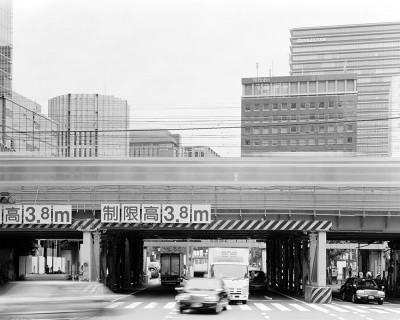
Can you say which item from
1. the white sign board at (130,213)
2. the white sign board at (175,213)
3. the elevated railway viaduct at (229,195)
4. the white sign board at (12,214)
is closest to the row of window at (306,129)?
the elevated railway viaduct at (229,195)

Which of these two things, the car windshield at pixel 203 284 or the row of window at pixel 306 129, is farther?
the row of window at pixel 306 129

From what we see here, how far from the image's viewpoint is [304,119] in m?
192

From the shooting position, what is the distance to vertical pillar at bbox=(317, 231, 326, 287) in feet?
145

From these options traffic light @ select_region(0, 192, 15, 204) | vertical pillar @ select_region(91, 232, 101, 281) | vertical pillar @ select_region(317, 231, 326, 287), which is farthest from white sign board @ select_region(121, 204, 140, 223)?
vertical pillar @ select_region(317, 231, 326, 287)

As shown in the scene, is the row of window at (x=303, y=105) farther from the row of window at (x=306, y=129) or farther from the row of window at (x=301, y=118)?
the row of window at (x=306, y=129)

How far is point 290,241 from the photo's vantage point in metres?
60.6

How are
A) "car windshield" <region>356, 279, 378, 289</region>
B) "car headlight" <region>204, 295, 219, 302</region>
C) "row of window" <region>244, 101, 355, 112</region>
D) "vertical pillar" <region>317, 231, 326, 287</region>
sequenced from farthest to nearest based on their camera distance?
"row of window" <region>244, 101, 355, 112</region>, "car windshield" <region>356, 279, 378, 289</region>, "vertical pillar" <region>317, 231, 326, 287</region>, "car headlight" <region>204, 295, 219, 302</region>

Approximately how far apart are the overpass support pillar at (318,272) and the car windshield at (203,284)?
12264 millimetres

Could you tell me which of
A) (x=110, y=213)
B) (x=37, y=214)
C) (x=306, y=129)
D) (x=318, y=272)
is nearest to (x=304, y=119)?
(x=306, y=129)

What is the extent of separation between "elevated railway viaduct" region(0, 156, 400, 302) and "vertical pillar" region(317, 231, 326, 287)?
5 cm

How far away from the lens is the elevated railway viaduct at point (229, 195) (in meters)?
44.5

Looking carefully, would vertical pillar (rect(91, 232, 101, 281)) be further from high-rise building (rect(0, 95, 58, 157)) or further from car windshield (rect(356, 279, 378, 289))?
high-rise building (rect(0, 95, 58, 157))

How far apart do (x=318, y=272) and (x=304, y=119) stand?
15017 cm

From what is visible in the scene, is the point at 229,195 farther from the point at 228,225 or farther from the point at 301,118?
the point at 301,118
